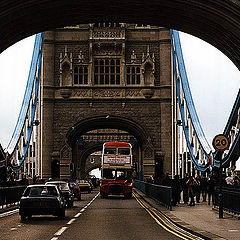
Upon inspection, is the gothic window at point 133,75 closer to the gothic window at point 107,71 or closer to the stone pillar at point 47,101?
the gothic window at point 107,71

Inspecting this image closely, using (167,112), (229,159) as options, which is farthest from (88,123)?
(229,159)

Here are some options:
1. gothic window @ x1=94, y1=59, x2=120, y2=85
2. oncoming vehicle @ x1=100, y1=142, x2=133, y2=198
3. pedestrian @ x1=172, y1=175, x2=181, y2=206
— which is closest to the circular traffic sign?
pedestrian @ x1=172, y1=175, x2=181, y2=206

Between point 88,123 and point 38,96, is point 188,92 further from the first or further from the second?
point 38,96

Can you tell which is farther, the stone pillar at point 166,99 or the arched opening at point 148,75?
the arched opening at point 148,75

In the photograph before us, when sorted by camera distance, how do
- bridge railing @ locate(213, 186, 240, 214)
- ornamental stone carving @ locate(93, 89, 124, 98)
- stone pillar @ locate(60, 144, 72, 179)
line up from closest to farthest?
bridge railing @ locate(213, 186, 240, 214) → stone pillar @ locate(60, 144, 72, 179) → ornamental stone carving @ locate(93, 89, 124, 98)

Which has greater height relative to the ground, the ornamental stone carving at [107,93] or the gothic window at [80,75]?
the gothic window at [80,75]

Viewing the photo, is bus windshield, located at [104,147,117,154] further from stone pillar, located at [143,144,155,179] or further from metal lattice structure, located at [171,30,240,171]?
stone pillar, located at [143,144,155,179]

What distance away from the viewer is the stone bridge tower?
56.8m

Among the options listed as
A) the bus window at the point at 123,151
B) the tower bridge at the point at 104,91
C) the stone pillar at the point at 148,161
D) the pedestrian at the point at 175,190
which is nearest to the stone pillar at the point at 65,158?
the tower bridge at the point at 104,91

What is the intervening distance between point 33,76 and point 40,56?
91.3 inches

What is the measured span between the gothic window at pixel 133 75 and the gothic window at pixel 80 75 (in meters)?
4.04

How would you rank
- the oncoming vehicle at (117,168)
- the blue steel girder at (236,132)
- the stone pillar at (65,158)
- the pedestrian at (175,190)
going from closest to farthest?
the pedestrian at (175,190)
the blue steel girder at (236,132)
the oncoming vehicle at (117,168)
the stone pillar at (65,158)

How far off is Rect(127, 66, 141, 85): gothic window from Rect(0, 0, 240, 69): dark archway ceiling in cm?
4082

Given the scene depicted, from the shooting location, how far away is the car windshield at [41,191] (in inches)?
779
